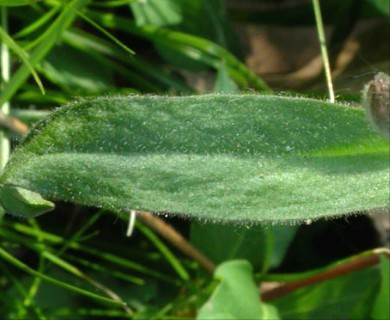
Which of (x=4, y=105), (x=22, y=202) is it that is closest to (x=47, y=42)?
(x=4, y=105)

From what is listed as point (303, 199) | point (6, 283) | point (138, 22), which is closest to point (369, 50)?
point (138, 22)

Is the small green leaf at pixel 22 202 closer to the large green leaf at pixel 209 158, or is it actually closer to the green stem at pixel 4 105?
the large green leaf at pixel 209 158

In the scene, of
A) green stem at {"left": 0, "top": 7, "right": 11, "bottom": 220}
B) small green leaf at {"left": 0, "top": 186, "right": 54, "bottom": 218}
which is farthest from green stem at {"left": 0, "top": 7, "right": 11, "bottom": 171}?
small green leaf at {"left": 0, "top": 186, "right": 54, "bottom": 218}

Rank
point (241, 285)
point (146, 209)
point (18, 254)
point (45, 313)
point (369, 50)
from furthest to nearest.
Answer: point (369, 50)
point (18, 254)
point (45, 313)
point (241, 285)
point (146, 209)

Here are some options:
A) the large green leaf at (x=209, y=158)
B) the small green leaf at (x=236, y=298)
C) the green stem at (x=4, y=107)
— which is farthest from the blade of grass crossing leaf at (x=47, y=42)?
the small green leaf at (x=236, y=298)

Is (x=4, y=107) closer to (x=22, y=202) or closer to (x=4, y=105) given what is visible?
(x=4, y=105)

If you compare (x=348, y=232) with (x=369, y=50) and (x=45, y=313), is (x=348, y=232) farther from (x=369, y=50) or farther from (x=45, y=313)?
(x=45, y=313)
